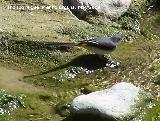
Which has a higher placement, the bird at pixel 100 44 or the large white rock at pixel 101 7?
the large white rock at pixel 101 7

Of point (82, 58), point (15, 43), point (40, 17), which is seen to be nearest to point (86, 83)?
point (82, 58)

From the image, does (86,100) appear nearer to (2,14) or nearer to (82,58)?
(82,58)

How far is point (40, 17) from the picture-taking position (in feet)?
28.2

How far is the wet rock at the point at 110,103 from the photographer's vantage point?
617 cm

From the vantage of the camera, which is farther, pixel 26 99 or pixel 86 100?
pixel 26 99

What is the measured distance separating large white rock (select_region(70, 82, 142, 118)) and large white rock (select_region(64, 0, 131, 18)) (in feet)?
8.28

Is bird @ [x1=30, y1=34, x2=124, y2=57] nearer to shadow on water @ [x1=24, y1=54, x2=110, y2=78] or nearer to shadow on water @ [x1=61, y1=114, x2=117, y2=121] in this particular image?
shadow on water @ [x1=24, y1=54, x2=110, y2=78]

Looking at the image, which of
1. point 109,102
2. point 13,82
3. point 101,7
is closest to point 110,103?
point 109,102

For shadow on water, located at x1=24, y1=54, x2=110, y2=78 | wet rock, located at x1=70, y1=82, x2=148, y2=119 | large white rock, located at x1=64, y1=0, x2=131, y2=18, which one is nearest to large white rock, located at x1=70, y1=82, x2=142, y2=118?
wet rock, located at x1=70, y1=82, x2=148, y2=119

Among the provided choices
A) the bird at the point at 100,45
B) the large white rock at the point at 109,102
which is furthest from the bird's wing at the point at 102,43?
the large white rock at the point at 109,102

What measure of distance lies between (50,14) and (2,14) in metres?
0.81

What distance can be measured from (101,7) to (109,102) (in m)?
3.03

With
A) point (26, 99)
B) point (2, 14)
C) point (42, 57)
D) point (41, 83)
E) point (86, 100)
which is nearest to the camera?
point (86, 100)

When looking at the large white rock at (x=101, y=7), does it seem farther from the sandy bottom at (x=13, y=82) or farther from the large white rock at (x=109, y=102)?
the large white rock at (x=109, y=102)
